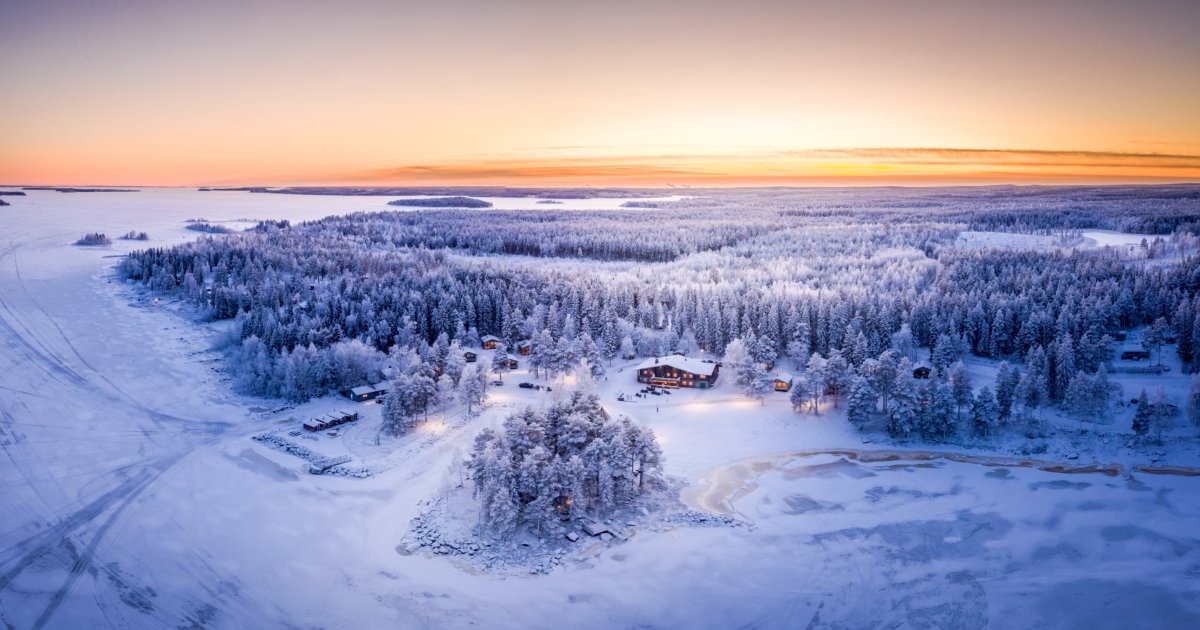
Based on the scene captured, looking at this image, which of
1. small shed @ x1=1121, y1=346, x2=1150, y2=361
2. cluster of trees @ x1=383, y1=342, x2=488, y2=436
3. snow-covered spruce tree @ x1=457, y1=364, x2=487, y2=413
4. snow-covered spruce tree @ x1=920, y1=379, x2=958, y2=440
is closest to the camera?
snow-covered spruce tree @ x1=920, y1=379, x2=958, y2=440

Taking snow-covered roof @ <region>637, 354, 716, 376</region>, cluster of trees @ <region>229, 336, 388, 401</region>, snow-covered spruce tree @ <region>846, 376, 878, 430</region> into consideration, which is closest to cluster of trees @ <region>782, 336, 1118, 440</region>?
snow-covered spruce tree @ <region>846, 376, 878, 430</region>

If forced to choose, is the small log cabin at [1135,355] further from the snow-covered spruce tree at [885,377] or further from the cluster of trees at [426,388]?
the cluster of trees at [426,388]

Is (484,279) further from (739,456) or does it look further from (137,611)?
(137,611)

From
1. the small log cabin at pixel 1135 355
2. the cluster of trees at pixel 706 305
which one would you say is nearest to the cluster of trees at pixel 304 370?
the cluster of trees at pixel 706 305

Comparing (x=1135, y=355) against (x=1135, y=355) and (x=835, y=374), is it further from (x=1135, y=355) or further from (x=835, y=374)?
(x=835, y=374)

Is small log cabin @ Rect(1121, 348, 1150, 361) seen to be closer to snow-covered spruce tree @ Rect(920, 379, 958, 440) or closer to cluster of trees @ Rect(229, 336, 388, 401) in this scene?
snow-covered spruce tree @ Rect(920, 379, 958, 440)

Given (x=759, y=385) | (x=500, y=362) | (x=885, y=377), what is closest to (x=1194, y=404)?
(x=885, y=377)

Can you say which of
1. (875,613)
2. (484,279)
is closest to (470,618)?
(875,613)
